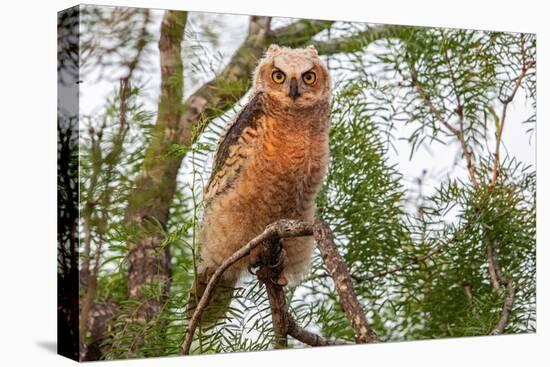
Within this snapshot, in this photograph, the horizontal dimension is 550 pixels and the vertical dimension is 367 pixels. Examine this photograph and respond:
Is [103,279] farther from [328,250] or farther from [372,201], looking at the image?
[372,201]

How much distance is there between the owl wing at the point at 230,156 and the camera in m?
2.31

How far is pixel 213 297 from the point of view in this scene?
2.35 m

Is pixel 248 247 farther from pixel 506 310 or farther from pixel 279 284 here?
pixel 506 310

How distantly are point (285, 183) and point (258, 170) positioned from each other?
8 centimetres

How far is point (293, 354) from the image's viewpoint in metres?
2.44

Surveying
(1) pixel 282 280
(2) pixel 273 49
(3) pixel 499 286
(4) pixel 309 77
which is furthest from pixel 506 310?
(2) pixel 273 49

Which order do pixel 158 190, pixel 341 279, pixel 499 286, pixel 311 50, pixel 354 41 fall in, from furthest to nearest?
pixel 499 286 < pixel 354 41 < pixel 311 50 < pixel 158 190 < pixel 341 279

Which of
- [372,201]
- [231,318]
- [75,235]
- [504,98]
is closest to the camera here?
[75,235]

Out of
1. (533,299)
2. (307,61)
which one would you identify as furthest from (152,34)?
(533,299)

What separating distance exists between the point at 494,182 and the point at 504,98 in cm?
26

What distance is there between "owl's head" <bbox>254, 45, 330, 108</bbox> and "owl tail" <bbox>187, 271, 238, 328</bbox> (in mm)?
484

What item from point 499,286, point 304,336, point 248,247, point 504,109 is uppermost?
point 504,109

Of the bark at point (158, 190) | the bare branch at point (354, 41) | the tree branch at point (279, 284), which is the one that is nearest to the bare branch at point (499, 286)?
the tree branch at point (279, 284)

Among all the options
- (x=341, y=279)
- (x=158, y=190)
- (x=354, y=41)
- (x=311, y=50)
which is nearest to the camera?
(x=341, y=279)
